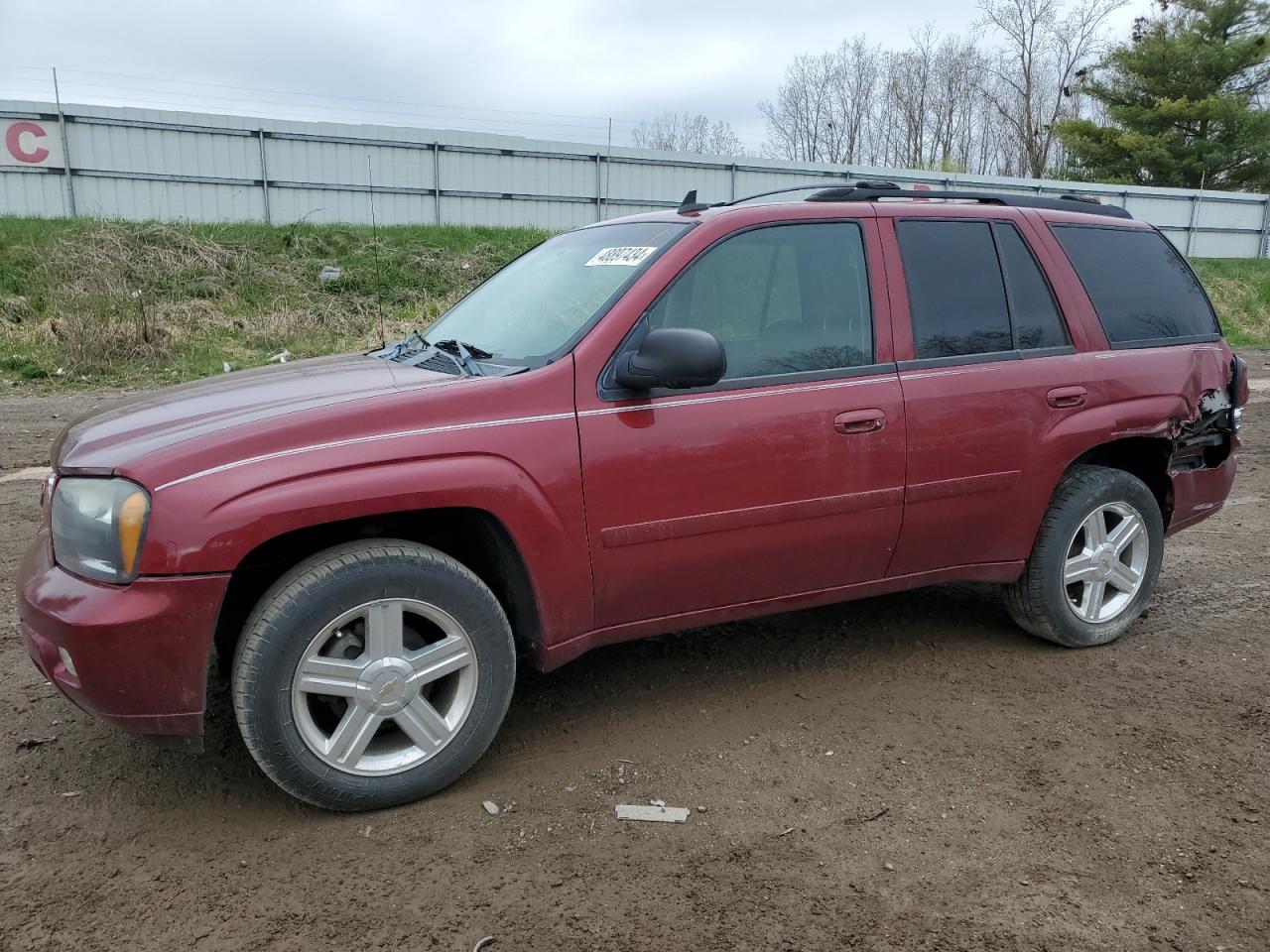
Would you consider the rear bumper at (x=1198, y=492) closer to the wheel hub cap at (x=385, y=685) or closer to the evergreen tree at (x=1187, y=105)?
the wheel hub cap at (x=385, y=685)

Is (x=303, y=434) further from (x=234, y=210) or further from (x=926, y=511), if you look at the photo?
(x=234, y=210)

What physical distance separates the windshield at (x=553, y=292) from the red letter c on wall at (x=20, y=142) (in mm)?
15945

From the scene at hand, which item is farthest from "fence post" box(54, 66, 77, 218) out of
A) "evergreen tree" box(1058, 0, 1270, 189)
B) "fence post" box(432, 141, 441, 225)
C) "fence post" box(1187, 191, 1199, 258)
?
"evergreen tree" box(1058, 0, 1270, 189)

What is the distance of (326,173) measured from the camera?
1855cm

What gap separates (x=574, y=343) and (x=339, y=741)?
1447 millimetres

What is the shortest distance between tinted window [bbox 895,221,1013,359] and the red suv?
13 mm

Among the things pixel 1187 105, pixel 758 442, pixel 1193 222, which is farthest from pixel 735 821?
pixel 1187 105

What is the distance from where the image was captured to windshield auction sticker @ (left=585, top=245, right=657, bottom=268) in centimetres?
350

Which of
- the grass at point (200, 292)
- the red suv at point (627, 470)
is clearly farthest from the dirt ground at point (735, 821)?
the grass at point (200, 292)

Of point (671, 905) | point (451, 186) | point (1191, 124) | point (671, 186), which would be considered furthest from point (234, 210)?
point (1191, 124)

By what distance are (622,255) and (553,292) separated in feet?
1.05

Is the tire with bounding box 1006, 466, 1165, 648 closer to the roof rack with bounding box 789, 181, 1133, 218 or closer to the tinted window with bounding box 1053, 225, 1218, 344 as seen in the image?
the tinted window with bounding box 1053, 225, 1218, 344

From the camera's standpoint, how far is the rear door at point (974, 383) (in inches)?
146

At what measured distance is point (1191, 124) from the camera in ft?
115
